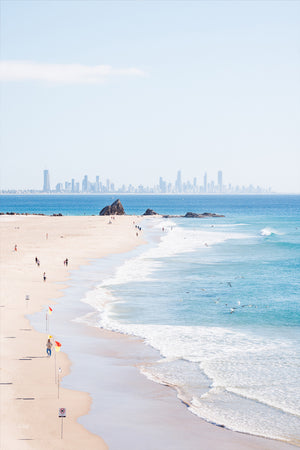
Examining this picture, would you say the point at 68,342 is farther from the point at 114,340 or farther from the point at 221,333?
the point at 221,333

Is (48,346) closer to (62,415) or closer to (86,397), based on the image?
(86,397)

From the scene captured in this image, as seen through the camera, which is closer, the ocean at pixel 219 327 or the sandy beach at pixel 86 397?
the sandy beach at pixel 86 397

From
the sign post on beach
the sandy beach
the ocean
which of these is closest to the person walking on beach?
the sandy beach

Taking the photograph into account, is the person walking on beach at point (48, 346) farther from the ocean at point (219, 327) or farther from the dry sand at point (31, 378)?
the ocean at point (219, 327)

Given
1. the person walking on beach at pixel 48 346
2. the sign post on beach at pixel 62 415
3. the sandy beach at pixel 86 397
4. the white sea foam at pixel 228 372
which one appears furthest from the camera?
the person walking on beach at pixel 48 346

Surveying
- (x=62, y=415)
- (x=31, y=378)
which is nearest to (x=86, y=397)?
(x=31, y=378)

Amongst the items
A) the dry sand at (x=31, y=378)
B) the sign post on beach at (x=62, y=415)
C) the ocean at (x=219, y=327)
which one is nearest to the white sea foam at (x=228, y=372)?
the ocean at (x=219, y=327)

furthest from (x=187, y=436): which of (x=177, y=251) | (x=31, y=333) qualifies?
(x=177, y=251)

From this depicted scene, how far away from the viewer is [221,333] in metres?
27.6

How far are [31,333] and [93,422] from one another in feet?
34.9

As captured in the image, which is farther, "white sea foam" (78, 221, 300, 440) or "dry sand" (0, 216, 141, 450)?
"white sea foam" (78, 221, 300, 440)

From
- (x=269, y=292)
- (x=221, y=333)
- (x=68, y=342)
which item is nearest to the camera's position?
(x=68, y=342)

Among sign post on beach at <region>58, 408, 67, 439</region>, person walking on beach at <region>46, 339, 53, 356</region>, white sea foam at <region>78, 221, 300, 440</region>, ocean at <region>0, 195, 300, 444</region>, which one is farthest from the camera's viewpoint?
person walking on beach at <region>46, 339, 53, 356</region>

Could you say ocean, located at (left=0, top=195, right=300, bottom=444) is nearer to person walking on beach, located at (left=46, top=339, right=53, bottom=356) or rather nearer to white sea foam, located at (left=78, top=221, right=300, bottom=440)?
white sea foam, located at (left=78, top=221, right=300, bottom=440)
